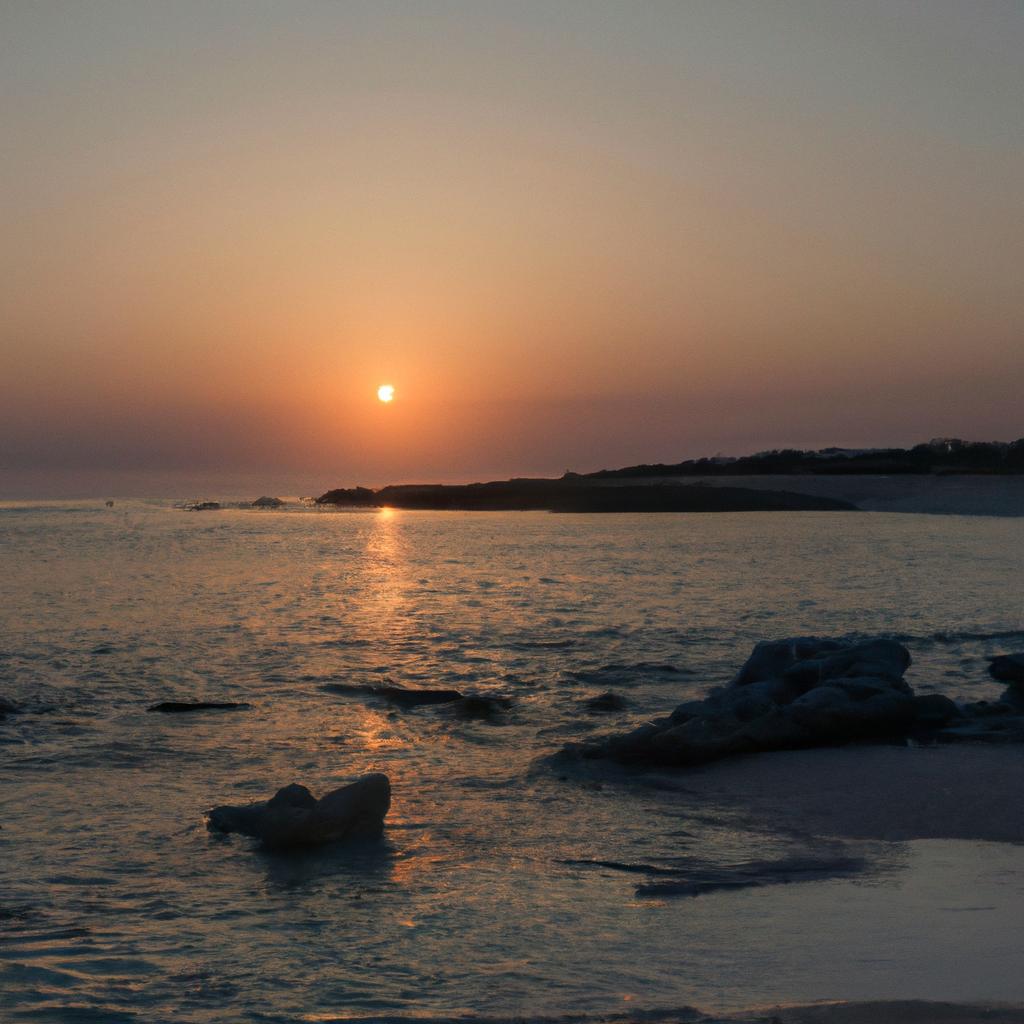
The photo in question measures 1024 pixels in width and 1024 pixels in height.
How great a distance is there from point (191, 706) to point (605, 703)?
5.40 metres

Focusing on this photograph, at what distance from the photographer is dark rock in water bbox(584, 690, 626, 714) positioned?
15234 millimetres

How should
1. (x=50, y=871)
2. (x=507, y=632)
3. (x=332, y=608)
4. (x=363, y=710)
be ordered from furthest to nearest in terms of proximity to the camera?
(x=332, y=608)
(x=507, y=632)
(x=363, y=710)
(x=50, y=871)

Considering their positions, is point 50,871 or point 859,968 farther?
point 50,871

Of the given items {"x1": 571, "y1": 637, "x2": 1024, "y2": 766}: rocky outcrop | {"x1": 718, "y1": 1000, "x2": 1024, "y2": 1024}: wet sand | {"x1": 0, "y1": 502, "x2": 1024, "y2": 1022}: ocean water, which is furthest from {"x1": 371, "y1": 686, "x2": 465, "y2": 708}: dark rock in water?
{"x1": 718, "y1": 1000, "x2": 1024, "y2": 1024}: wet sand

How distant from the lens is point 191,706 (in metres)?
15.0

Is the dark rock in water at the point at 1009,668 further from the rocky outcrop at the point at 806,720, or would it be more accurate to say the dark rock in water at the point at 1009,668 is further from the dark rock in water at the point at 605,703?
the dark rock in water at the point at 605,703

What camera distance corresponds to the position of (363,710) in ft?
49.6

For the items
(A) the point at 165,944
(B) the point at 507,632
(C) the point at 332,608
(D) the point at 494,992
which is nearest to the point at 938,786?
(D) the point at 494,992

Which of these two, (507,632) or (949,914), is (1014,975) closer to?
(949,914)

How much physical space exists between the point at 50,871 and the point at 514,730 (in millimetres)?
6579

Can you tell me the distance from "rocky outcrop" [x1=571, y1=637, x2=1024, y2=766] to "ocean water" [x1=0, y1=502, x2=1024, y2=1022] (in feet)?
2.33

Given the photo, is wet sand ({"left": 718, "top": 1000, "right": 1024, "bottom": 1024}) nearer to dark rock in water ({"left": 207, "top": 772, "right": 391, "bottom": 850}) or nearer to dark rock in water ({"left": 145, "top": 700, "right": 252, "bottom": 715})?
dark rock in water ({"left": 207, "top": 772, "right": 391, "bottom": 850})

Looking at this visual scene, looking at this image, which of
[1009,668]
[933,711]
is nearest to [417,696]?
[933,711]

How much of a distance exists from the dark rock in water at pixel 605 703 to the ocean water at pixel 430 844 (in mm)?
352
